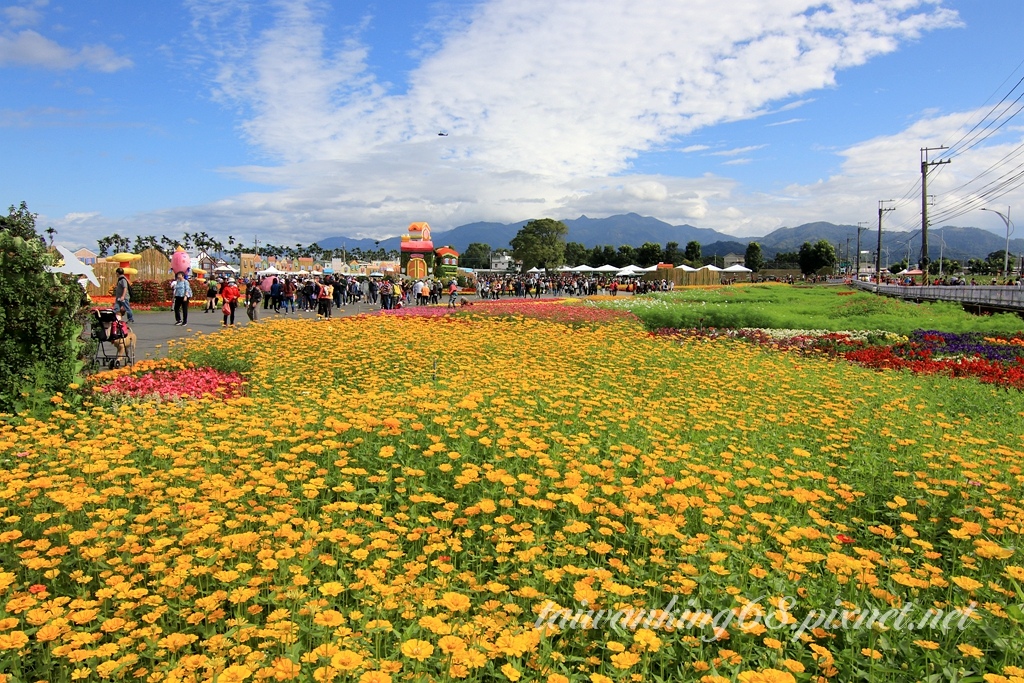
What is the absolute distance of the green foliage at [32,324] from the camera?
18.8 feet

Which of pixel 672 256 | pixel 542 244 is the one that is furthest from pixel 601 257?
pixel 542 244

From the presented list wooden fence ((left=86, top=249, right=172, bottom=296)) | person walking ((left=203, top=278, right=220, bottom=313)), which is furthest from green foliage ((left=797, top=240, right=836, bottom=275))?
person walking ((left=203, top=278, right=220, bottom=313))

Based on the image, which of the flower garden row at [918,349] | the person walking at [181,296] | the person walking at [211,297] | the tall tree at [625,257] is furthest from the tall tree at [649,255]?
the person walking at [181,296]

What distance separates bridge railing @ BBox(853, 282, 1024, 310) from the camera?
21.2 meters

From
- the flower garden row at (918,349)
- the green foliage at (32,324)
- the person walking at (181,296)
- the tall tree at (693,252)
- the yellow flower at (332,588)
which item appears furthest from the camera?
the tall tree at (693,252)

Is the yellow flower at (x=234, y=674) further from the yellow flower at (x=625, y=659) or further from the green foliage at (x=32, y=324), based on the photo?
the green foliage at (x=32, y=324)

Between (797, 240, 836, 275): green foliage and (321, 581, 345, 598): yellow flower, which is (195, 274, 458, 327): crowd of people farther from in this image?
(797, 240, 836, 275): green foliage

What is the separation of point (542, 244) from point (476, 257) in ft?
154

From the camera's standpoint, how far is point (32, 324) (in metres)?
5.89

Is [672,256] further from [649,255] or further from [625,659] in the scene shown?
[625,659]

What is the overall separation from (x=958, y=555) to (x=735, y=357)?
21.5 feet

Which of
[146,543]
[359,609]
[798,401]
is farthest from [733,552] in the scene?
[798,401]

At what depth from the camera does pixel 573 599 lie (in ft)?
9.27

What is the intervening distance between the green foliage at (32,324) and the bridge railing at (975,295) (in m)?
24.8
